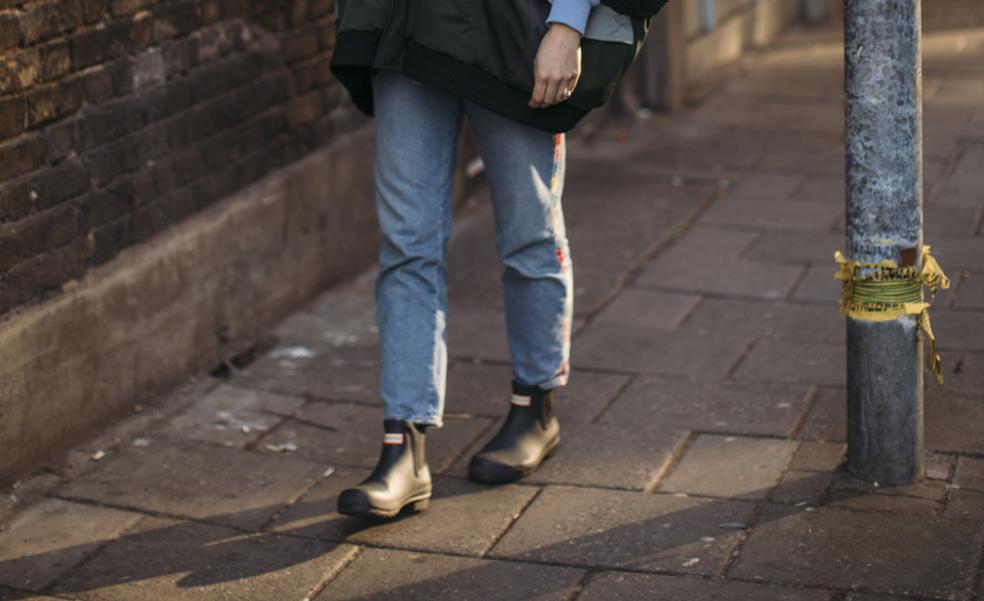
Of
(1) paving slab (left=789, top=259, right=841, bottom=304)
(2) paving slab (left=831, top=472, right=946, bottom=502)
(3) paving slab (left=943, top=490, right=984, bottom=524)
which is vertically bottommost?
(1) paving slab (left=789, top=259, right=841, bottom=304)

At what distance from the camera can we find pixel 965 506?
3.12m

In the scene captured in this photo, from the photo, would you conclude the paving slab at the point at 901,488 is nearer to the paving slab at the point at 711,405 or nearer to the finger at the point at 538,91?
the paving slab at the point at 711,405

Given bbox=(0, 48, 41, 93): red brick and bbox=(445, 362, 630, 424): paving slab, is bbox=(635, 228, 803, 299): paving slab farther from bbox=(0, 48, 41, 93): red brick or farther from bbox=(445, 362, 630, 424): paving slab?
bbox=(0, 48, 41, 93): red brick

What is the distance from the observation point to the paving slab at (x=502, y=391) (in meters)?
3.85

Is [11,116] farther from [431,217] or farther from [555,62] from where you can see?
[555,62]

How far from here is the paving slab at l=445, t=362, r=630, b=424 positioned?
3855 millimetres

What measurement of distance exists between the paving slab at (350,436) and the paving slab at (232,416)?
0.17 ft

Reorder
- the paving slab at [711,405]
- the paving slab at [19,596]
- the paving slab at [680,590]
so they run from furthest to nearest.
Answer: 1. the paving slab at [711,405]
2. the paving slab at [19,596]
3. the paving slab at [680,590]

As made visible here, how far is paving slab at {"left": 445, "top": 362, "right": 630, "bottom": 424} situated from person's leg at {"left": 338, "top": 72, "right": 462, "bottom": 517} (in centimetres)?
60

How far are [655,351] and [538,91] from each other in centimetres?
135

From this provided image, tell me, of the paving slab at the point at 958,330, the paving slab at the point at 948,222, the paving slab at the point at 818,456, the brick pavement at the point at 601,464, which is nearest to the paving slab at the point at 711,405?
the brick pavement at the point at 601,464

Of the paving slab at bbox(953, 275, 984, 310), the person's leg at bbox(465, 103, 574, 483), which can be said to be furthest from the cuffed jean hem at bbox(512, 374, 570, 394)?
the paving slab at bbox(953, 275, 984, 310)

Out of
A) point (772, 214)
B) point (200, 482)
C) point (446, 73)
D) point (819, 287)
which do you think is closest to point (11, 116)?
point (200, 482)

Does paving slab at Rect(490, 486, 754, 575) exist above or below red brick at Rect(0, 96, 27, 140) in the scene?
below
